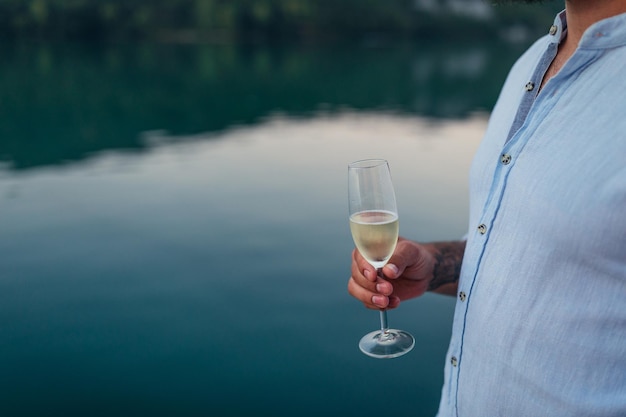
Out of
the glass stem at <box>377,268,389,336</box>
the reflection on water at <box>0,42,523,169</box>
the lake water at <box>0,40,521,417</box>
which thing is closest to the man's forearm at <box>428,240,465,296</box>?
the glass stem at <box>377,268,389,336</box>

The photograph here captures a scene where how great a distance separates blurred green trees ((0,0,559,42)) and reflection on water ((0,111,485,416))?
37864mm

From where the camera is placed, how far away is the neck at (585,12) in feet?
3.85

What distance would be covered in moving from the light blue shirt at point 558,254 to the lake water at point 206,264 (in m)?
2.40

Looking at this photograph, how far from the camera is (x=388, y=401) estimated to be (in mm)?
3625

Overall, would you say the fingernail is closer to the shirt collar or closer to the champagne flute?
the champagne flute

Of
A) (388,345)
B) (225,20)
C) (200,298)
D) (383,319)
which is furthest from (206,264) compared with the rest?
(225,20)

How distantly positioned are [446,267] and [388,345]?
0.27 m

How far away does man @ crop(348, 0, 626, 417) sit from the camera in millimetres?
1078

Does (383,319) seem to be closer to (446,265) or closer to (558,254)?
(446,265)

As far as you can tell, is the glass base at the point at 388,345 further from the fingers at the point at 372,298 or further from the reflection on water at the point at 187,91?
the reflection on water at the point at 187,91

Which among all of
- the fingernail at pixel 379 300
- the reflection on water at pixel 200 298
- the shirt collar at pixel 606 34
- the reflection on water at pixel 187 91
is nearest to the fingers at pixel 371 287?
the fingernail at pixel 379 300

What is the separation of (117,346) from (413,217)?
3735 mm

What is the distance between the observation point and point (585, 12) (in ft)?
4.00

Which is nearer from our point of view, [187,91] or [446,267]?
[446,267]
